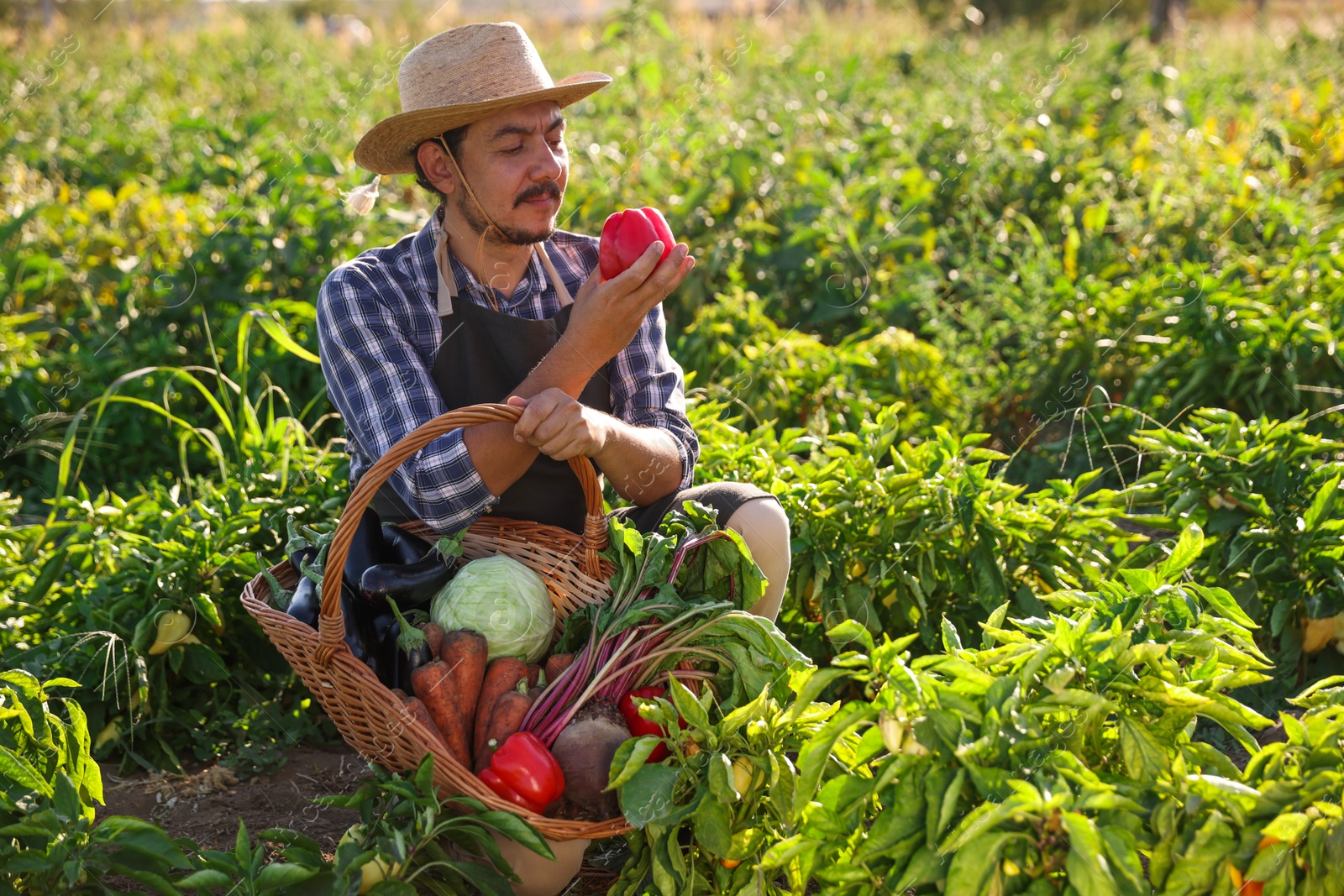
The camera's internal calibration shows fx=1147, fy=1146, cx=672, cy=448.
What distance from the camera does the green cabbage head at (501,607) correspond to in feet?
6.83

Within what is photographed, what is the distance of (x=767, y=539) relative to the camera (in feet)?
7.53

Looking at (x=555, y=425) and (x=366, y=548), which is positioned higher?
(x=555, y=425)

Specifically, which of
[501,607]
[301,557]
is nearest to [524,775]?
[501,607]

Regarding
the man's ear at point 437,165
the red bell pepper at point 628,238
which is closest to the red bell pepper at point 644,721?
the red bell pepper at point 628,238

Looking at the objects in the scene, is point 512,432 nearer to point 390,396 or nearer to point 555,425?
point 555,425

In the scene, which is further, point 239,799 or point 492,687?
point 239,799

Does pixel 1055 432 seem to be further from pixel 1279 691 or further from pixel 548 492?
pixel 548 492

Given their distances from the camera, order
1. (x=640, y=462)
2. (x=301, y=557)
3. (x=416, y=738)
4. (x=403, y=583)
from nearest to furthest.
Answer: (x=416, y=738)
(x=403, y=583)
(x=640, y=462)
(x=301, y=557)

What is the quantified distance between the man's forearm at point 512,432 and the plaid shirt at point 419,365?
2 centimetres

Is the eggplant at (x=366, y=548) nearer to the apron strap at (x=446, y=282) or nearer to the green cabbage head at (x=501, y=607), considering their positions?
the green cabbage head at (x=501, y=607)

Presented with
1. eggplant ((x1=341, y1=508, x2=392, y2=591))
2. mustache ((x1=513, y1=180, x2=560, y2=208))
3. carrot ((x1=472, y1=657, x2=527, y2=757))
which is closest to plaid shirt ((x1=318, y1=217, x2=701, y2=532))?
eggplant ((x1=341, y1=508, x2=392, y2=591))

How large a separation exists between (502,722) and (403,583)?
375mm

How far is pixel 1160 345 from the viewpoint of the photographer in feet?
11.5

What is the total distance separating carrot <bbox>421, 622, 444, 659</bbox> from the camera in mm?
2072
